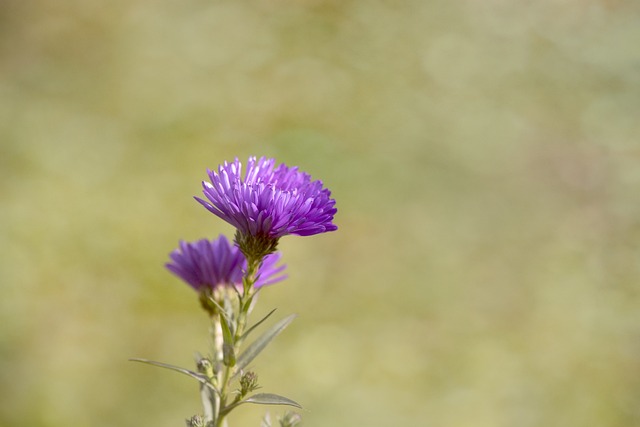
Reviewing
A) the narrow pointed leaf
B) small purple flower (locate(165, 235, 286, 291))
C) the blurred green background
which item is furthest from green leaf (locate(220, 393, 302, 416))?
the blurred green background

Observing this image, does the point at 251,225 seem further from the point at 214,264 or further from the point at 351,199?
the point at 351,199

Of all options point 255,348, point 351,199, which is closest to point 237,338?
point 255,348

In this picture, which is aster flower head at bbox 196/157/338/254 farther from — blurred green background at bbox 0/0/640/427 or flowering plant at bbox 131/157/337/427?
blurred green background at bbox 0/0/640/427

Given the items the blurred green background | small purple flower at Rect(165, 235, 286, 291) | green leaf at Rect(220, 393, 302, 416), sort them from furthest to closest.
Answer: the blurred green background, small purple flower at Rect(165, 235, 286, 291), green leaf at Rect(220, 393, 302, 416)

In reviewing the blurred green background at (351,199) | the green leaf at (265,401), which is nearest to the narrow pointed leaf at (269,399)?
the green leaf at (265,401)

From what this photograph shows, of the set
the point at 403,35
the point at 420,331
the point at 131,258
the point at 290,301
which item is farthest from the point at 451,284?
the point at 403,35

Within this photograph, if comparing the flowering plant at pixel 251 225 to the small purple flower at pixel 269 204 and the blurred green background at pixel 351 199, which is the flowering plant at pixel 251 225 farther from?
the blurred green background at pixel 351 199
